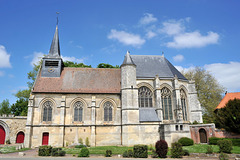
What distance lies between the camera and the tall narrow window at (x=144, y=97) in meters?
24.1

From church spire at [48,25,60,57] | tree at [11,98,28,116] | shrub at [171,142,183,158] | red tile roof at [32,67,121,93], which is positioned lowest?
shrub at [171,142,183,158]

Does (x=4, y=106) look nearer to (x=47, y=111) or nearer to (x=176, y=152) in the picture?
(x=47, y=111)

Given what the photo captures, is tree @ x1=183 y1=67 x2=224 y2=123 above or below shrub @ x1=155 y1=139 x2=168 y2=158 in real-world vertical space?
above

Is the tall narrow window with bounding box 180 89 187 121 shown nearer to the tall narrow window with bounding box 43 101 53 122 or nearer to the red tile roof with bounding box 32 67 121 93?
the red tile roof with bounding box 32 67 121 93

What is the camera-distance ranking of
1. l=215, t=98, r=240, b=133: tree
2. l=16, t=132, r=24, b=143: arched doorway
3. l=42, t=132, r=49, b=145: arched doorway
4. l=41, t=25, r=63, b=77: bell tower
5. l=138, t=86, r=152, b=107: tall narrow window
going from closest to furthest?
l=215, t=98, r=240, b=133: tree
l=42, t=132, r=49, b=145: arched doorway
l=138, t=86, r=152, b=107: tall narrow window
l=41, t=25, r=63, b=77: bell tower
l=16, t=132, r=24, b=143: arched doorway

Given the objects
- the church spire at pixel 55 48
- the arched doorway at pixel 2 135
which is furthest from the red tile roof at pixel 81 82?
the arched doorway at pixel 2 135

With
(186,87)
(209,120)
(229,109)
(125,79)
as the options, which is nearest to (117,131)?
(125,79)

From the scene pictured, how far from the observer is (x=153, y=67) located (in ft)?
86.8

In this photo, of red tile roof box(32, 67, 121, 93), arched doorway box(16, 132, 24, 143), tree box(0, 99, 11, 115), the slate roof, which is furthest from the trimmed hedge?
tree box(0, 99, 11, 115)

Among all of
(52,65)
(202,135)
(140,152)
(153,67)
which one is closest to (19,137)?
(52,65)

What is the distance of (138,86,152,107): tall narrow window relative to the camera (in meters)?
24.1

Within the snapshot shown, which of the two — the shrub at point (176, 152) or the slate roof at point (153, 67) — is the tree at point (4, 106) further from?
the shrub at point (176, 152)

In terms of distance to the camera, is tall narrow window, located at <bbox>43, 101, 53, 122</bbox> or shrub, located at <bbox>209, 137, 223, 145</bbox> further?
tall narrow window, located at <bbox>43, 101, 53, 122</bbox>

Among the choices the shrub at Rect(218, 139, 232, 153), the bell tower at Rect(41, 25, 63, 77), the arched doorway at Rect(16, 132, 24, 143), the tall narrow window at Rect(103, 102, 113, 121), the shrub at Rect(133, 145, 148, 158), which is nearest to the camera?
the shrub at Rect(133, 145, 148, 158)
